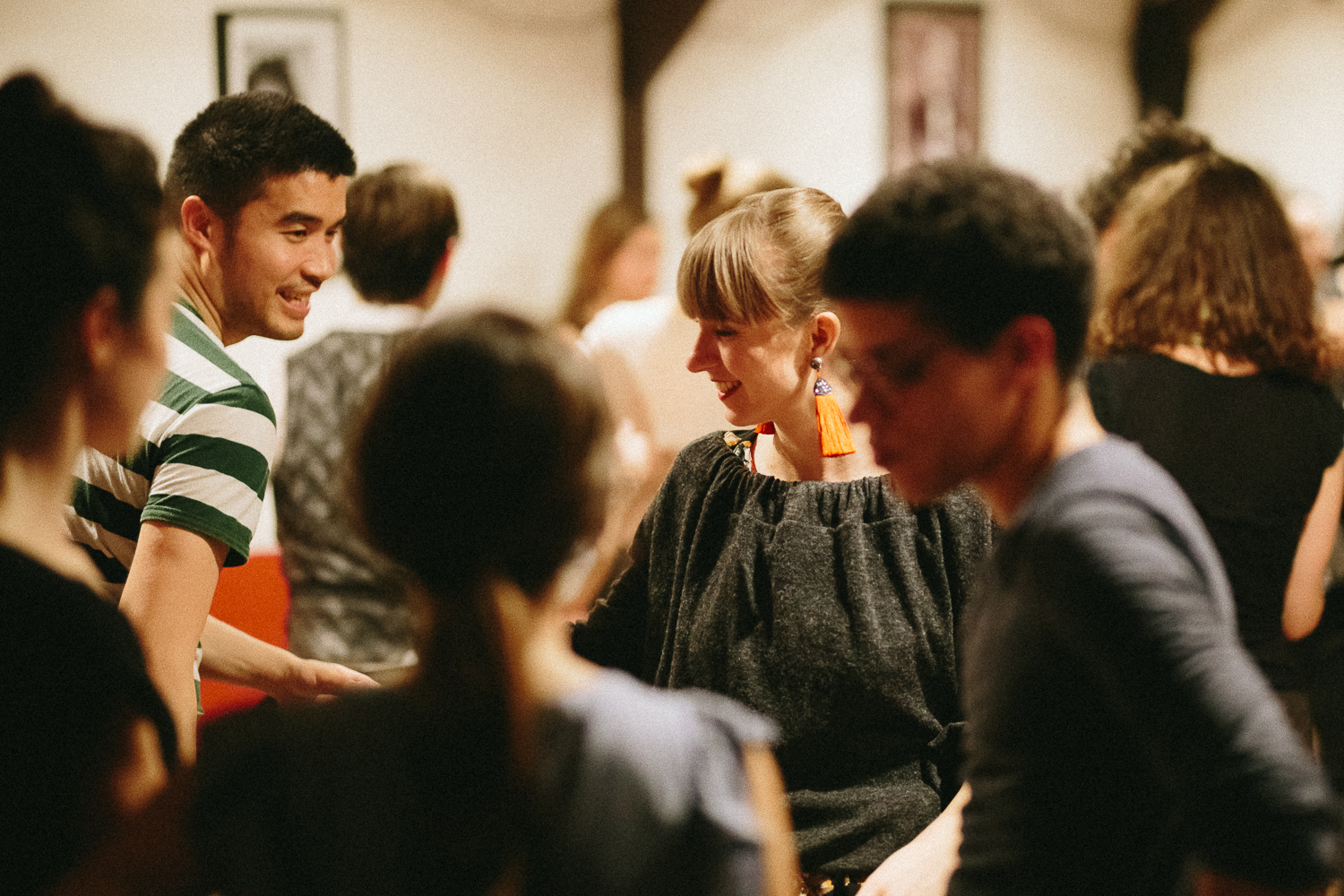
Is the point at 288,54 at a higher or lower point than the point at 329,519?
higher

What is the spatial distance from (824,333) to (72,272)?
1066 mm

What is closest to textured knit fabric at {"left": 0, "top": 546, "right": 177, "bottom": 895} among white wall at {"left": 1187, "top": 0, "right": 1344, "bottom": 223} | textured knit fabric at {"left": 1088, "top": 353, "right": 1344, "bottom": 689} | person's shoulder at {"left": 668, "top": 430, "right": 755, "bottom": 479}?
person's shoulder at {"left": 668, "top": 430, "right": 755, "bottom": 479}

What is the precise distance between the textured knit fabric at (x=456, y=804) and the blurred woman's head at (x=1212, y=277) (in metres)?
1.35

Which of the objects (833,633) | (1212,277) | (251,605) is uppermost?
(1212,277)

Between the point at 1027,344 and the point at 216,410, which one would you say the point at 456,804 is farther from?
the point at 216,410

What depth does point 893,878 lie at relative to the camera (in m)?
1.38

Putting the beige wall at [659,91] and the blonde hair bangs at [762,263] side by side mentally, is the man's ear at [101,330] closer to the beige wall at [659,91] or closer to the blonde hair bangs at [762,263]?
the blonde hair bangs at [762,263]

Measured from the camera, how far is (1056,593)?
84 centimetres

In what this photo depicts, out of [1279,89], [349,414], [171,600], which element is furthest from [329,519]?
[1279,89]

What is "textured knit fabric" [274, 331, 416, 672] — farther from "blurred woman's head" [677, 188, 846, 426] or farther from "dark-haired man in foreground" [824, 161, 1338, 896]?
"dark-haired man in foreground" [824, 161, 1338, 896]

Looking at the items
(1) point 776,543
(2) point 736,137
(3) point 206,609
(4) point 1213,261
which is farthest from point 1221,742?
(2) point 736,137

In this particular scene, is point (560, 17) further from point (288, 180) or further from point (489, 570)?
point (489, 570)

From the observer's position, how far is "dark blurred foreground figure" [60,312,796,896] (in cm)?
82

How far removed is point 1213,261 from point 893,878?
119 cm
